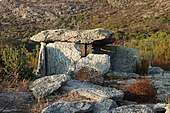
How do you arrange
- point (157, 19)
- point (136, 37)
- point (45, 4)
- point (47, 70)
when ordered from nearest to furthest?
1. point (47, 70)
2. point (136, 37)
3. point (157, 19)
4. point (45, 4)

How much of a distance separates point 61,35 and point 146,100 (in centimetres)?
645

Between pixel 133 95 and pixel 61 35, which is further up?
pixel 61 35

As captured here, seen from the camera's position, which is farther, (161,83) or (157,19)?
(157,19)

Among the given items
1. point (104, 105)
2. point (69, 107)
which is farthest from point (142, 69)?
point (69, 107)

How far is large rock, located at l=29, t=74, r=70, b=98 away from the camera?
10.6 metres

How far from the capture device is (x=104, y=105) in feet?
30.7

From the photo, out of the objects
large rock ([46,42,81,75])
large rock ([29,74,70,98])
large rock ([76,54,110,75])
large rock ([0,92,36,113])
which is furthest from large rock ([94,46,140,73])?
large rock ([0,92,36,113])

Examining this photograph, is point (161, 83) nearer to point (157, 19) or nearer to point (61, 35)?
point (61, 35)

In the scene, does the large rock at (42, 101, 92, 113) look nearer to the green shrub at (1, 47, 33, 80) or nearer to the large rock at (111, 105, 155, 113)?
the large rock at (111, 105, 155, 113)

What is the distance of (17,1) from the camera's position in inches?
2137

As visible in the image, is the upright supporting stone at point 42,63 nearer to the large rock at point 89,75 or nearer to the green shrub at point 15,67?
the green shrub at point 15,67

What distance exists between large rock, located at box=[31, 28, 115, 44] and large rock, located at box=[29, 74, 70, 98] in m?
4.47

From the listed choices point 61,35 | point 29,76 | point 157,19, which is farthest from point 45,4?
point 29,76

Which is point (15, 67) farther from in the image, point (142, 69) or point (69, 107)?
point (142, 69)
